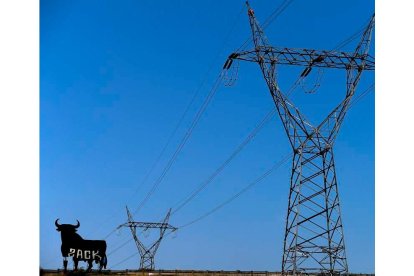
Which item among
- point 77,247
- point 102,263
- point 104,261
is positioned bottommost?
point 102,263

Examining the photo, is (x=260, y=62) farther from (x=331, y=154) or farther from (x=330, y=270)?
(x=330, y=270)

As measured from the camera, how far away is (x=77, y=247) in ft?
133

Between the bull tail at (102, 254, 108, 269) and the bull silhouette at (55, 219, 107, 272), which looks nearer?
the bull silhouette at (55, 219, 107, 272)

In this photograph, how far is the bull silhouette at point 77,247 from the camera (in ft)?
132

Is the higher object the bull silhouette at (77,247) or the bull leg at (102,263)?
the bull silhouette at (77,247)

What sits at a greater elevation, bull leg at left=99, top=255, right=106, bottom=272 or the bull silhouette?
the bull silhouette

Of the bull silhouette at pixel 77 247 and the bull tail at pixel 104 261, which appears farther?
the bull tail at pixel 104 261

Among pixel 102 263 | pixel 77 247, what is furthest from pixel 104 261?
pixel 77 247

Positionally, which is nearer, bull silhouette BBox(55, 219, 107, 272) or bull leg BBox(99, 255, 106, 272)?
bull silhouette BBox(55, 219, 107, 272)

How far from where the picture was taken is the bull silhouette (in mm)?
40125

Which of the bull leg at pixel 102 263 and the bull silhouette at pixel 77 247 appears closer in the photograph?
the bull silhouette at pixel 77 247

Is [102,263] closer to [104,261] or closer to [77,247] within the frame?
[104,261]
